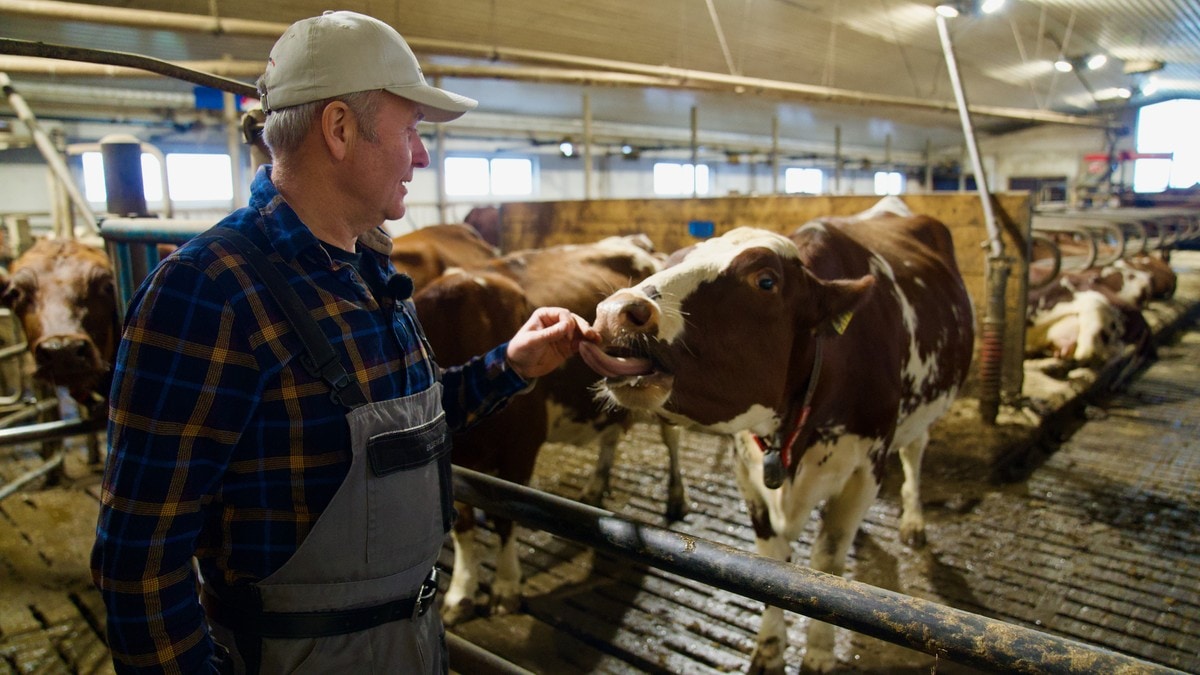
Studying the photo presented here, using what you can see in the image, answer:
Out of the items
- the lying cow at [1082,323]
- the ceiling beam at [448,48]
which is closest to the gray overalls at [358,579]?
the ceiling beam at [448,48]

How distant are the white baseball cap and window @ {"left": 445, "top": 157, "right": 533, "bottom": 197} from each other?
62.9ft

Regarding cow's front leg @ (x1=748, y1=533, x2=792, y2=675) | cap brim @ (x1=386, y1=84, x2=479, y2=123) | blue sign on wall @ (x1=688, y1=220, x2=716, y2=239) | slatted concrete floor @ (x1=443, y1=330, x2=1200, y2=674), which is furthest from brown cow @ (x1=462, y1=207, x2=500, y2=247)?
cap brim @ (x1=386, y1=84, x2=479, y2=123)

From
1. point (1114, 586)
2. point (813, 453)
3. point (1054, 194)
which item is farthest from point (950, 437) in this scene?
point (1054, 194)

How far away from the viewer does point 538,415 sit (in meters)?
3.68

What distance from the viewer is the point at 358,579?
122 centimetres

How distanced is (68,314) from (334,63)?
357cm

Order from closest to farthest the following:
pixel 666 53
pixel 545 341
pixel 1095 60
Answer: pixel 545 341 → pixel 666 53 → pixel 1095 60

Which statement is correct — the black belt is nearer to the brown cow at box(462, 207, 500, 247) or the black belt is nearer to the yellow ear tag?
the yellow ear tag

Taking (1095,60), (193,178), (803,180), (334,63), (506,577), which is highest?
(1095,60)

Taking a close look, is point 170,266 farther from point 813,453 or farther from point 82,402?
point 82,402

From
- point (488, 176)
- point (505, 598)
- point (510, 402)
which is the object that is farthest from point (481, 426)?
point (488, 176)

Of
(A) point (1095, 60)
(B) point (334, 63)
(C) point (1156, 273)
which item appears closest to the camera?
(B) point (334, 63)

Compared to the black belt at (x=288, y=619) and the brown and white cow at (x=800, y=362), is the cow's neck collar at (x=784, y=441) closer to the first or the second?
the brown and white cow at (x=800, y=362)

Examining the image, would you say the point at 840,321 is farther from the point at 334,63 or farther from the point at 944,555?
the point at 944,555
